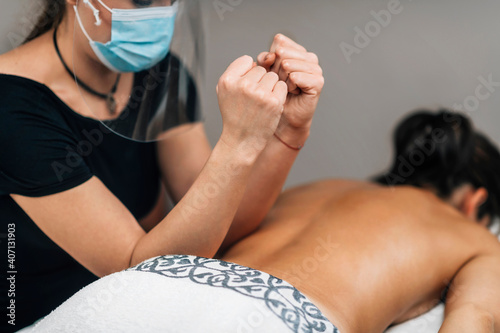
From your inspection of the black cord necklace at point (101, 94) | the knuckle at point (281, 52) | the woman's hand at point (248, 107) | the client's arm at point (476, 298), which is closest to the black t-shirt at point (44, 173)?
the black cord necklace at point (101, 94)

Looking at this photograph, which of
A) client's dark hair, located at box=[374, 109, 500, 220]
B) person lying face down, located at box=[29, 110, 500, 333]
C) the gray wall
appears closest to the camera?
person lying face down, located at box=[29, 110, 500, 333]

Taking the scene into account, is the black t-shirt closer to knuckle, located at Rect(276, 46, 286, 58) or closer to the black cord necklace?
the black cord necklace

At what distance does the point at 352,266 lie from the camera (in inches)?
38.1

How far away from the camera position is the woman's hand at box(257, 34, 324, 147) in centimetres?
91

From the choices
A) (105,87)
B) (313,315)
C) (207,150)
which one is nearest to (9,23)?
(105,87)

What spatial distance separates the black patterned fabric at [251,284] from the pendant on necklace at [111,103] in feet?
1.14

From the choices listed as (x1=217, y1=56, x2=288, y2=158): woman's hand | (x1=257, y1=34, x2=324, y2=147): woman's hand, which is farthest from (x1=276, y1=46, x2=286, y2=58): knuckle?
(x1=217, y1=56, x2=288, y2=158): woman's hand

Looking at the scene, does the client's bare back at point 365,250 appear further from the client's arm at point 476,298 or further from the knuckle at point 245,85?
the knuckle at point 245,85

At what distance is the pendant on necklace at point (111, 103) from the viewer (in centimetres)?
99

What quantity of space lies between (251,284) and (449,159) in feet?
3.08

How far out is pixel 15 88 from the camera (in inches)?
34.9

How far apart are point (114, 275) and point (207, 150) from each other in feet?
1.83

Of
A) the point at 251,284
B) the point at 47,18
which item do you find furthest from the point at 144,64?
the point at 251,284

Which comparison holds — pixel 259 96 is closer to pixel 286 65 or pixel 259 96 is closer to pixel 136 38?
pixel 286 65
